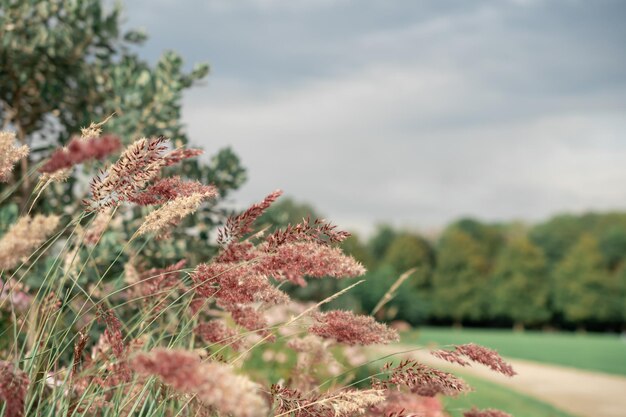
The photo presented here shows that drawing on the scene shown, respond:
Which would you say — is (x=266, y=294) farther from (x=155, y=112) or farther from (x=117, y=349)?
(x=155, y=112)

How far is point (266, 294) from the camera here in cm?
217

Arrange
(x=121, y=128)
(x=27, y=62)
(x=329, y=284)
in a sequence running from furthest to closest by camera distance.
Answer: (x=329, y=284) < (x=27, y=62) < (x=121, y=128)

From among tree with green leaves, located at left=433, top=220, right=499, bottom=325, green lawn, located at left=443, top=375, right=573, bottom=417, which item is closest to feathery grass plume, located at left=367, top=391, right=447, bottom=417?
green lawn, located at left=443, top=375, right=573, bottom=417

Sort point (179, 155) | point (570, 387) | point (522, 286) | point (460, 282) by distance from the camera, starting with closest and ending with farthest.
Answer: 1. point (179, 155)
2. point (570, 387)
3. point (522, 286)
4. point (460, 282)

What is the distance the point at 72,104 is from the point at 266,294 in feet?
11.9

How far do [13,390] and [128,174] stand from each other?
2.20ft

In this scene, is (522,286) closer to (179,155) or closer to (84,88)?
(84,88)

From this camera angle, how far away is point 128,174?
2.06 meters

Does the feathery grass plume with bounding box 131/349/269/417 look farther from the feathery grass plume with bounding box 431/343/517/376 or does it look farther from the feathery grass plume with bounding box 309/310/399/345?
the feathery grass plume with bounding box 431/343/517/376

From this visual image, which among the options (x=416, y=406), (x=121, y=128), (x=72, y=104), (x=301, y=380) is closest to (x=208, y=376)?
(x=301, y=380)

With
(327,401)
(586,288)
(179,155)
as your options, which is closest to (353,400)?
(327,401)

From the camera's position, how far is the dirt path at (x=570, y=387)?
31.3 feet

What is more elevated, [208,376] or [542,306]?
[208,376]

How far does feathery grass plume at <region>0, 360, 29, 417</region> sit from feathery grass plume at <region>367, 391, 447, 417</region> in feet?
3.55
